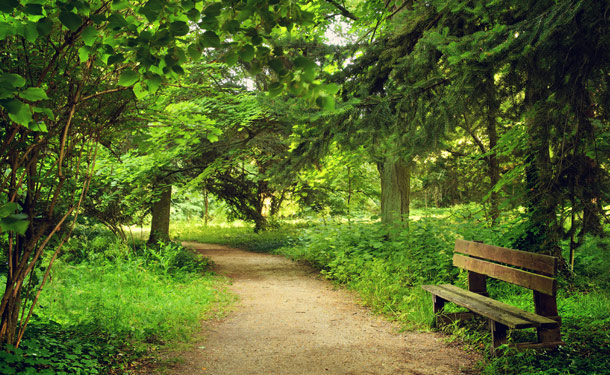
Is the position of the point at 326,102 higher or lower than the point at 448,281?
higher

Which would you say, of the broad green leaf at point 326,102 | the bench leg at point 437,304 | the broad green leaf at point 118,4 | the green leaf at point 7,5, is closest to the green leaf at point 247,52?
the broad green leaf at point 326,102

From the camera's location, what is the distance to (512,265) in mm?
5281

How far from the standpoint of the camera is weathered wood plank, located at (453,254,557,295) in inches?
168

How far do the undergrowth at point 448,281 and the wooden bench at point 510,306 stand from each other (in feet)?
0.56

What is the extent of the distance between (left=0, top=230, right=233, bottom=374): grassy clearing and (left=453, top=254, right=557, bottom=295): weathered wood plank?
12.2ft

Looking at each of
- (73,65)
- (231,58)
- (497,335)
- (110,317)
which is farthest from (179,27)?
(497,335)

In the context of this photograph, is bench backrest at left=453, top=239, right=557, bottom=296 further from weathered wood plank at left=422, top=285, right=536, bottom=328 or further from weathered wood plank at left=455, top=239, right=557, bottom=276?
weathered wood plank at left=422, top=285, right=536, bottom=328

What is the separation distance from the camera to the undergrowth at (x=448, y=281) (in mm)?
4012

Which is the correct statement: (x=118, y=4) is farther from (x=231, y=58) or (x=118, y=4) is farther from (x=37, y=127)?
(x=37, y=127)

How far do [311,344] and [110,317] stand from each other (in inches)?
91.4

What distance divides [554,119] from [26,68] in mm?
4562

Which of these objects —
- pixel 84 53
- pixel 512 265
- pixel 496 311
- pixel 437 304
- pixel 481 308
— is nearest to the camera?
pixel 84 53

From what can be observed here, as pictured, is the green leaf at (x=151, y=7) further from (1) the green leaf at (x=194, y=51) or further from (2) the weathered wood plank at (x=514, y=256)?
(2) the weathered wood plank at (x=514, y=256)

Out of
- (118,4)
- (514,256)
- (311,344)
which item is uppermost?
(118,4)
